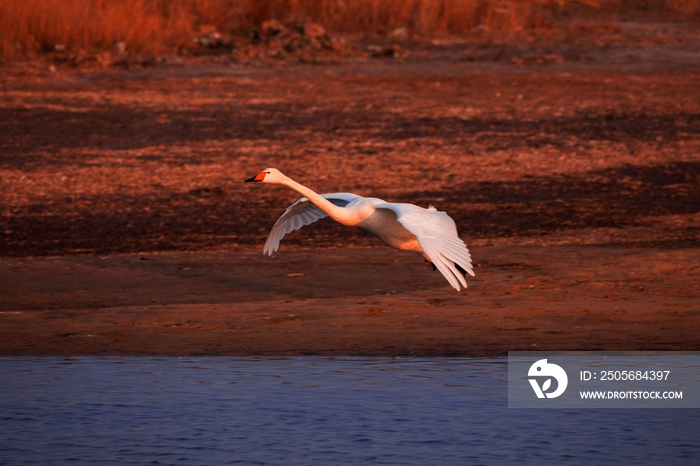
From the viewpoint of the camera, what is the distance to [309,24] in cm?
1934

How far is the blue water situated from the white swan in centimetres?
65

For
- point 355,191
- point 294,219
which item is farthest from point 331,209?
point 355,191

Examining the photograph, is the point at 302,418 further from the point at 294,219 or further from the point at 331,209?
the point at 294,219

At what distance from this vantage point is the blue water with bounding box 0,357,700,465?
531 cm

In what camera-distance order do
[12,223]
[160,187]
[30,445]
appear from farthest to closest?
[160,187]
[12,223]
[30,445]

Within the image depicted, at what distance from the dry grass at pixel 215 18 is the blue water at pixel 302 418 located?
41.7ft

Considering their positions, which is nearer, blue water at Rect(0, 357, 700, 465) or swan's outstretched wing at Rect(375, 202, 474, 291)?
blue water at Rect(0, 357, 700, 465)

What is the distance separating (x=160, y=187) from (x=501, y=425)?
265 inches

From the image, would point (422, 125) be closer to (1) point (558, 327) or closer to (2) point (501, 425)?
(1) point (558, 327)

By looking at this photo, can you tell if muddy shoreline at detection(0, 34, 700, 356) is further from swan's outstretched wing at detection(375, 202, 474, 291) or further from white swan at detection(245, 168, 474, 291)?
swan's outstretched wing at detection(375, 202, 474, 291)

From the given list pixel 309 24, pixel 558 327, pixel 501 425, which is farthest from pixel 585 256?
pixel 309 24

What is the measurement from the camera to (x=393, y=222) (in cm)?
711

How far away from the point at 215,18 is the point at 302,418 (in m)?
15.8

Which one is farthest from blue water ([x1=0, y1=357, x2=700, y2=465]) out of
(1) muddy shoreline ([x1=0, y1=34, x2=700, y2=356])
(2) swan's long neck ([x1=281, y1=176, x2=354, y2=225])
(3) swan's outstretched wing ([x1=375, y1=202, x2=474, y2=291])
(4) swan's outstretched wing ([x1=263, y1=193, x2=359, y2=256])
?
(4) swan's outstretched wing ([x1=263, y1=193, x2=359, y2=256])
